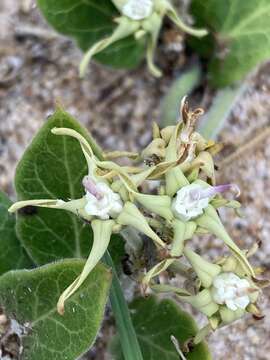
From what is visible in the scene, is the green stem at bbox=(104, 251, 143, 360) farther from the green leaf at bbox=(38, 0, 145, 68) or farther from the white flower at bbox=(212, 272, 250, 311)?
the green leaf at bbox=(38, 0, 145, 68)

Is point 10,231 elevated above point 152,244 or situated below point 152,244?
below

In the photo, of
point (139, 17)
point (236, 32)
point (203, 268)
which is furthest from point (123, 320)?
point (236, 32)

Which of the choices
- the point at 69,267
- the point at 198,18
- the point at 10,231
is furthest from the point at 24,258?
the point at 198,18

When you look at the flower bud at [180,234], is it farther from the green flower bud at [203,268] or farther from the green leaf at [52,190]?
the green leaf at [52,190]

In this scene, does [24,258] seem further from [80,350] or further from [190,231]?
[190,231]

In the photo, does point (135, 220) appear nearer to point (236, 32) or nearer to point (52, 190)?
point (52, 190)

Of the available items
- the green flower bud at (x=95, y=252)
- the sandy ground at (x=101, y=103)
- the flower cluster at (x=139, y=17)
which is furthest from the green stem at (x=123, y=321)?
the sandy ground at (x=101, y=103)

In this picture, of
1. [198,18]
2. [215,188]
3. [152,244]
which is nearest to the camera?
[215,188]
